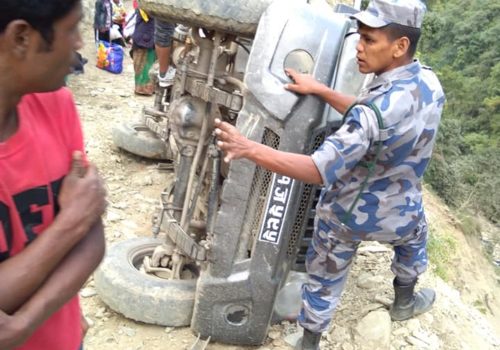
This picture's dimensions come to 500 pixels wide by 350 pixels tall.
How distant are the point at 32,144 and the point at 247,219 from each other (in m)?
1.66

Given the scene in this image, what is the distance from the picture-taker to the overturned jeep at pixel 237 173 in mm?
2570

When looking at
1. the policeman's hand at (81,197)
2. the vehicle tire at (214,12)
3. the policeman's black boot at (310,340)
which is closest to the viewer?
the policeman's hand at (81,197)

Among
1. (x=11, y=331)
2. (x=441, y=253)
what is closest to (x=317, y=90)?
(x=11, y=331)

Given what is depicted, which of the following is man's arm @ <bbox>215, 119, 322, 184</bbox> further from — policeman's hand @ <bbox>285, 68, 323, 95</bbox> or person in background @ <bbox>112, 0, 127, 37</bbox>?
person in background @ <bbox>112, 0, 127, 37</bbox>

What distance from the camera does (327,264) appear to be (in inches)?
107

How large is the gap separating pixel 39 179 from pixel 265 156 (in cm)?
110

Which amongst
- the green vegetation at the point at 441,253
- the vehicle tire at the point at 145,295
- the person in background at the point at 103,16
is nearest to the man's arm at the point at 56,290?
the vehicle tire at the point at 145,295

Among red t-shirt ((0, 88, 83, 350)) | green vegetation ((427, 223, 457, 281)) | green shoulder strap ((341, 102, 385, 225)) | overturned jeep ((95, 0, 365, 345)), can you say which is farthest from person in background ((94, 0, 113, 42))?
red t-shirt ((0, 88, 83, 350))

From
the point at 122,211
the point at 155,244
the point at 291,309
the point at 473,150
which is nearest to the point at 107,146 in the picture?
the point at 122,211

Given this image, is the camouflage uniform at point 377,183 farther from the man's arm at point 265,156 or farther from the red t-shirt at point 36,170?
the red t-shirt at point 36,170

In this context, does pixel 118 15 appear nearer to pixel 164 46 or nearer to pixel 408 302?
pixel 164 46

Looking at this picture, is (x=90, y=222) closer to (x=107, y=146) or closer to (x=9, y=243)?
(x=9, y=243)

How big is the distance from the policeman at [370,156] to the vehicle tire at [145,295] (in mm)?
645

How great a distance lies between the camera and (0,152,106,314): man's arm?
3.72 feet
